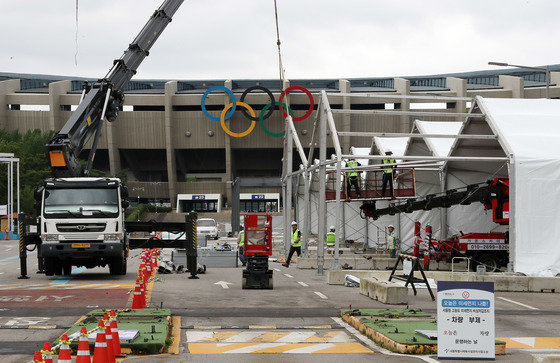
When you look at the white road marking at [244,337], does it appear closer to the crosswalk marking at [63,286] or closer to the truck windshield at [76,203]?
the crosswalk marking at [63,286]

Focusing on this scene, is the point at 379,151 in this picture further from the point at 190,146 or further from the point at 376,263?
the point at 190,146

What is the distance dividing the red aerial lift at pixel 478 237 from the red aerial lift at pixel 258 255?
8563 mm

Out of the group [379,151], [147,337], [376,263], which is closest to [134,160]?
[379,151]

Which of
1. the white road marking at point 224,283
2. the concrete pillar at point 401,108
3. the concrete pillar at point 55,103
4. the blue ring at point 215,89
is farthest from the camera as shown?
the concrete pillar at point 55,103

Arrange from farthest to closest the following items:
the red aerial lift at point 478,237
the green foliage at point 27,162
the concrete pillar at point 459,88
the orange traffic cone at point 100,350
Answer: the concrete pillar at point 459,88 → the green foliage at point 27,162 → the red aerial lift at point 478,237 → the orange traffic cone at point 100,350

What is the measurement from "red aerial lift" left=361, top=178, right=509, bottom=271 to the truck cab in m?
12.3

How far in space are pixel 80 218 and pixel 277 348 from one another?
13.3 m

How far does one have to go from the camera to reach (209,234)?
6669 cm

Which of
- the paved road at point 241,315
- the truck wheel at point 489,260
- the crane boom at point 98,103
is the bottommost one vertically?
the truck wheel at point 489,260

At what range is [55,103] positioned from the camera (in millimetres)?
99188

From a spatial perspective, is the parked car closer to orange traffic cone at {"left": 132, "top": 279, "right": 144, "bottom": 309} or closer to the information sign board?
orange traffic cone at {"left": 132, "top": 279, "right": 144, "bottom": 309}

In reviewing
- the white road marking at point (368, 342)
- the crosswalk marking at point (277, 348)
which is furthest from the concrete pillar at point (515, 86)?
the crosswalk marking at point (277, 348)

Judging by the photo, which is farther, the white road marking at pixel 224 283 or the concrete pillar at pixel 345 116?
the concrete pillar at pixel 345 116

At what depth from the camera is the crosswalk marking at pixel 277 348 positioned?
40.1 feet
